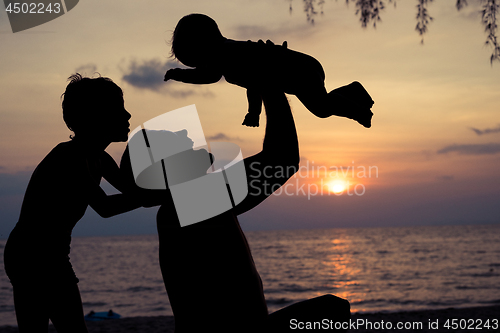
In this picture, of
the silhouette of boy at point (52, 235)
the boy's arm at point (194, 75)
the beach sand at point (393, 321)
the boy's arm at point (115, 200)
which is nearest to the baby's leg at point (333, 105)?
the boy's arm at point (194, 75)

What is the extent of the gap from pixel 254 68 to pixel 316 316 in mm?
759

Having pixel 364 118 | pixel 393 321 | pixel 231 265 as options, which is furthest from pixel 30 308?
pixel 393 321

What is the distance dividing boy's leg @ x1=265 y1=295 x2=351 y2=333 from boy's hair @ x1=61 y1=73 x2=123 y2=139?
1.07 meters

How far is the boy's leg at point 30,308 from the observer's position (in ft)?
Answer: 6.91

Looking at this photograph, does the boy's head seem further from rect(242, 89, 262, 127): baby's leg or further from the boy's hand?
rect(242, 89, 262, 127): baby's leg

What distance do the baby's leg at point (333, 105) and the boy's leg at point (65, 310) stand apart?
5.05 ft

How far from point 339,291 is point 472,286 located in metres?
9.47

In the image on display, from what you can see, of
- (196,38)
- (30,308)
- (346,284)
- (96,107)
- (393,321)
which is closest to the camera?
(196,38)

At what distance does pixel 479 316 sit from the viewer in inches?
432

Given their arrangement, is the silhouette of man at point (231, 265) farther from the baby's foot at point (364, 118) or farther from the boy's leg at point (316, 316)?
the baby's foot at point (364, 118)

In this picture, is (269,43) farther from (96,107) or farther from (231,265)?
(96,107)

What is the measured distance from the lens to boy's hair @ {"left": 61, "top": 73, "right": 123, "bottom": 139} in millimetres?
1795

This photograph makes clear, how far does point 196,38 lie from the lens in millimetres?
1426

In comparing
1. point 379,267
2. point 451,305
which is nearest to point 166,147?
point 451,305
